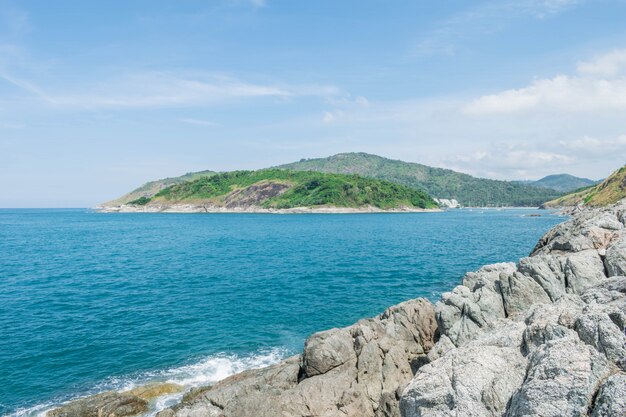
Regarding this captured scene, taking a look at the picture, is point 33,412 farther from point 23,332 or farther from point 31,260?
point 31,260

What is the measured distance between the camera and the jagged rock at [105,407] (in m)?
23.5

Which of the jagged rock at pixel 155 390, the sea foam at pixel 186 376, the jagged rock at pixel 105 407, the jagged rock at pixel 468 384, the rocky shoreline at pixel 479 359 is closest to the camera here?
the rocky shoreline at pixel 479 359

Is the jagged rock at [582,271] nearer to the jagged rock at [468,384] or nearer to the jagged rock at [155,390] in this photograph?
the jagged rock at [468,384]

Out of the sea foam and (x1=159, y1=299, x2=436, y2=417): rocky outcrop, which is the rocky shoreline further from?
the sea foam

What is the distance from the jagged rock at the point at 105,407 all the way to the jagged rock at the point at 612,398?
23.9 metres

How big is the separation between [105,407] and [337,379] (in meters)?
14.2

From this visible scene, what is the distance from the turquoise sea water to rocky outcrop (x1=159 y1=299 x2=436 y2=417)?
6110 millimetres

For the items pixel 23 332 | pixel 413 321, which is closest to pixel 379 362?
pixel 413 321

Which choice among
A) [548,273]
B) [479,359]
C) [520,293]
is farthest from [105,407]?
[548,273]

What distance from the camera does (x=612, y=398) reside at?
8742 millimetres

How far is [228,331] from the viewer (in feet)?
123

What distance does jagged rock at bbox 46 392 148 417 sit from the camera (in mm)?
23469

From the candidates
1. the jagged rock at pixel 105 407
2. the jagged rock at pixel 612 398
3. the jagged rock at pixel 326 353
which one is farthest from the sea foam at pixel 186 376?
the jagged rock at pixel 612 398

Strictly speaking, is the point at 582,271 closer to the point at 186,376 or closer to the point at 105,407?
the point at 186,376
